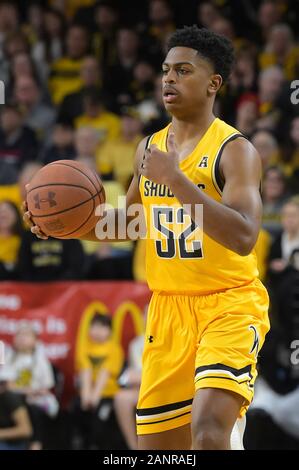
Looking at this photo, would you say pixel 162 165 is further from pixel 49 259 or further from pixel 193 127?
pixel 49 259

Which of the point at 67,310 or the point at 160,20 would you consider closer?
the point at 67,310

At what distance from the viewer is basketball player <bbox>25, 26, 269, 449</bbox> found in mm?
4277

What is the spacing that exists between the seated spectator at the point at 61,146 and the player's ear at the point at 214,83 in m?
5.25

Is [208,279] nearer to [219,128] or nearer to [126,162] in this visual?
[219,128]

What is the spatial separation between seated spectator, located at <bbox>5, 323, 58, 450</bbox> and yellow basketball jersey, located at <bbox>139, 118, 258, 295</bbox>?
11.5 feet

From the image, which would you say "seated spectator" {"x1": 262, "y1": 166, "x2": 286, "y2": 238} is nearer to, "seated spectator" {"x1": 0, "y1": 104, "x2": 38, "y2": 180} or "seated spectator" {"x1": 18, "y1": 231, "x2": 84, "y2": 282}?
"seated spectator" {"x1": 18, "y1": 231, "x2": 84, "y2": 282}

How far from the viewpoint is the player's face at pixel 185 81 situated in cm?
460

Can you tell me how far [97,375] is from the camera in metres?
7.94

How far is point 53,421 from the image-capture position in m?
7.91

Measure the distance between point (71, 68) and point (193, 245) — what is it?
7418 millimetres

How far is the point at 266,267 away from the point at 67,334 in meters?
1.80

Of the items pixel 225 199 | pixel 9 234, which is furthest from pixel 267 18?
pixel 225 199

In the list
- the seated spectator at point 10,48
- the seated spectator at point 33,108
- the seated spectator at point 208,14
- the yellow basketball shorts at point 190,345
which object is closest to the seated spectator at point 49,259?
the seated spectator at point 33,108
